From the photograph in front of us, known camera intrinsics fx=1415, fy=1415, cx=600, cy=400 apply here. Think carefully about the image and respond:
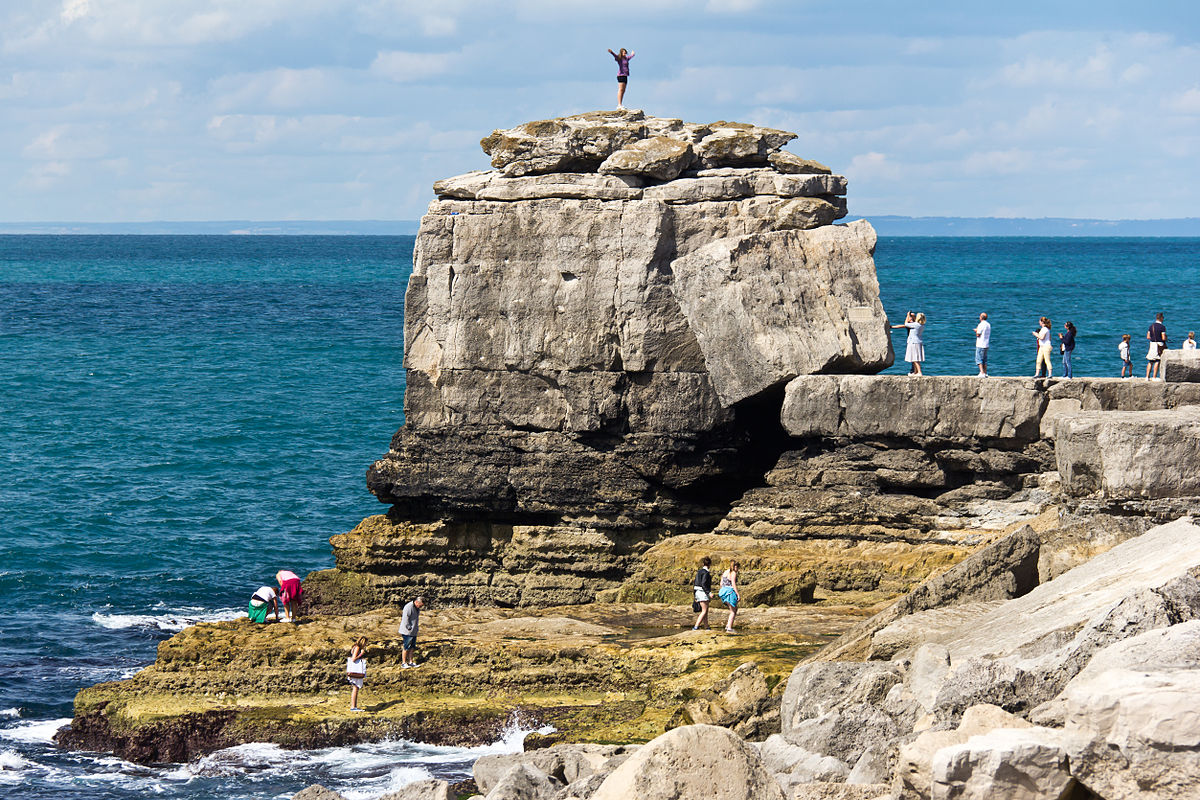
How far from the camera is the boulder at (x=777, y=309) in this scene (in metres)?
22.4

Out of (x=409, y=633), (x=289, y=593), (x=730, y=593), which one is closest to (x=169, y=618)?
(x=289, y=593)

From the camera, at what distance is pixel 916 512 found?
21.3 metres

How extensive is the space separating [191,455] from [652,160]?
2412 centimetres

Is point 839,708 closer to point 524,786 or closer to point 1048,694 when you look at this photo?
point 1048,694

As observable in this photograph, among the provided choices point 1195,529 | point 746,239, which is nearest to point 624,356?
point 746,239

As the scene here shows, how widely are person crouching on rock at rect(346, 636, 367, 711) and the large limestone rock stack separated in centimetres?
424

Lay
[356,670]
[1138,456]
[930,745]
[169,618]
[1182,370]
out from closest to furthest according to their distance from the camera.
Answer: [930,745] < [1138,456] < [356,670] < [1182,370] < [169,618]

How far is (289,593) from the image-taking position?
2209 cm

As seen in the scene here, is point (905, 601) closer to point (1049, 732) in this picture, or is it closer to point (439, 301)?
point (1049, 732)

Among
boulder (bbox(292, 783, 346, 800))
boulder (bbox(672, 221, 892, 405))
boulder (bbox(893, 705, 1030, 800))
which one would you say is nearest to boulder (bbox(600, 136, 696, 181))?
boulder (bbox(672, 221, 892, 405))

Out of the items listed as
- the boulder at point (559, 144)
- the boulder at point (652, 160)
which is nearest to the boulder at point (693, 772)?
the boulder at point (652, 160)

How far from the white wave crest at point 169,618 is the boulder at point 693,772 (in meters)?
17.7

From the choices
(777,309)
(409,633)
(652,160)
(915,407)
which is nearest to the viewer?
(409,633)

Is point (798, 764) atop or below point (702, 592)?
atop
